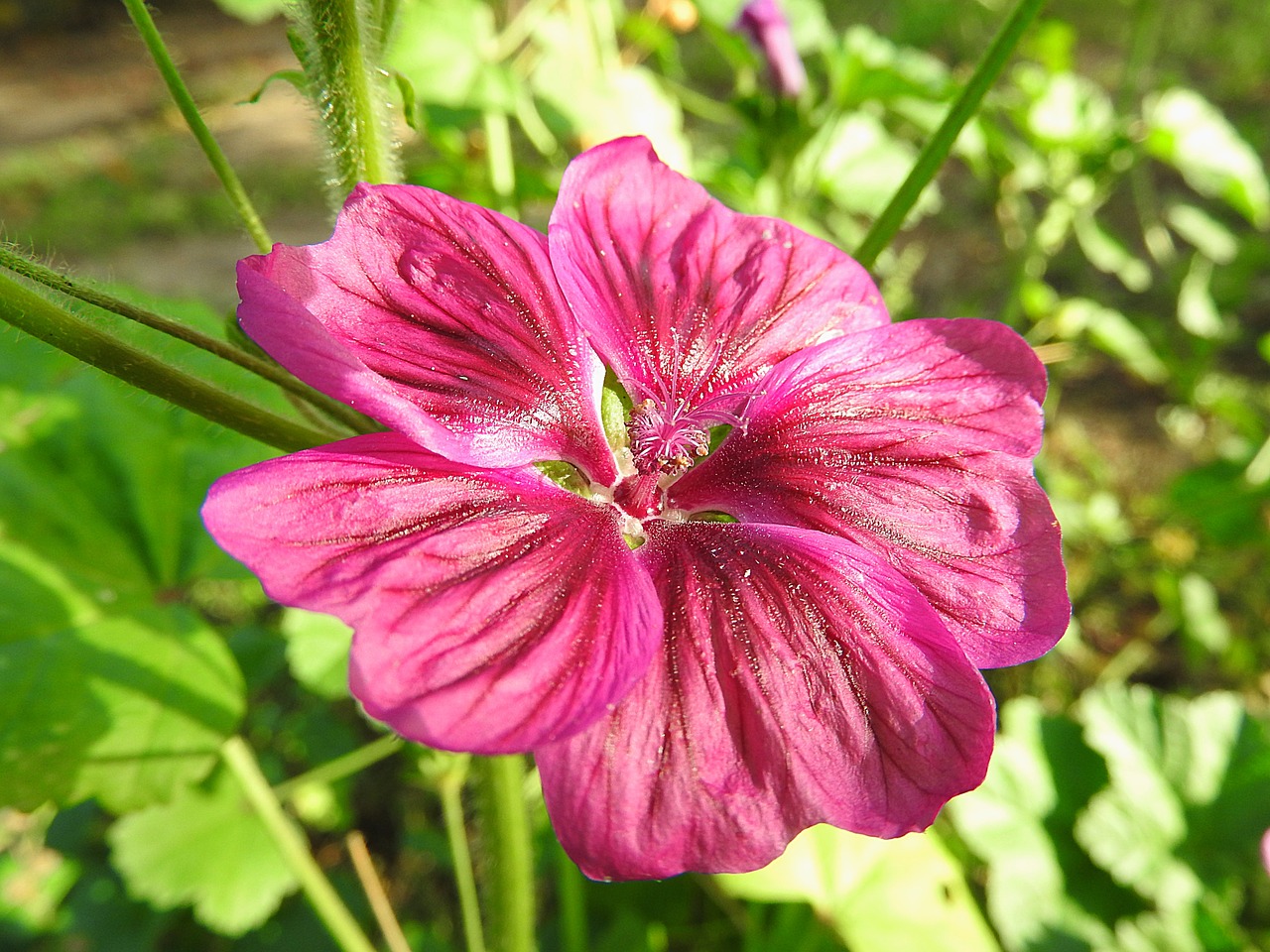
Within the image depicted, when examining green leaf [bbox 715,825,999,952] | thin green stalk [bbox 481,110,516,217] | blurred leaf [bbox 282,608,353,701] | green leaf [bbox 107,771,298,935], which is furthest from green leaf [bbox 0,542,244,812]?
thin green stalk [bbox 481,110,516,217]

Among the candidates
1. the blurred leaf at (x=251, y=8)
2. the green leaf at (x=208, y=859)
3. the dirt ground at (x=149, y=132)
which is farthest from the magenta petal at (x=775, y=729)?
the dirt ground at (x=149, y=132)

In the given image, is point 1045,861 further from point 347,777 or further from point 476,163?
point 476,163

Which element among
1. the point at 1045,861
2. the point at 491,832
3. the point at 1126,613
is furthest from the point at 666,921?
the point at 1126,613

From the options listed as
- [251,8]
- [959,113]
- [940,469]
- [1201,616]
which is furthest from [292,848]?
[1201,616]

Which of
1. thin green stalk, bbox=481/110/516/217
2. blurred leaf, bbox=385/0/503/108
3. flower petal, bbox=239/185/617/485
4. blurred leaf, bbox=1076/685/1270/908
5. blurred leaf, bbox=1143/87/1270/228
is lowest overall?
blurred leaf, bbox=1076/685/1270/908

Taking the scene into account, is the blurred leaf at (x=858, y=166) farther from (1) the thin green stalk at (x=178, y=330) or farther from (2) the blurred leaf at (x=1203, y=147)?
(1) the thin green stalk at (x=178, y=330)

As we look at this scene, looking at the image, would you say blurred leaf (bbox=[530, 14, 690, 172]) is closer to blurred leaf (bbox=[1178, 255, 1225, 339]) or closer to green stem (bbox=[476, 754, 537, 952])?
green stem (bbox=[476, 754, 537, 952])
